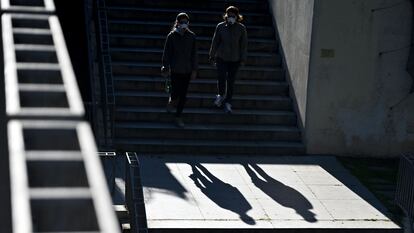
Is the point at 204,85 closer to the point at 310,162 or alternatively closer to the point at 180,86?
the point at 180,86

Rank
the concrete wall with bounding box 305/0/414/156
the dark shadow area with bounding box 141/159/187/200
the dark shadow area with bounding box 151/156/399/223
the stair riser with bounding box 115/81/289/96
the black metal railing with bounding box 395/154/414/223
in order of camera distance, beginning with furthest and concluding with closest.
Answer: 1. the stair riser with bounding box 115/81/289/96
2. the concrete wall with bounding box 305/0/414/156
3. the dark shadow area with bounding box 151/156/399/223
4. the dark shadow area with bounding box 141/159/187/200
5. the black metal railing with bounding box 395/154/414/223

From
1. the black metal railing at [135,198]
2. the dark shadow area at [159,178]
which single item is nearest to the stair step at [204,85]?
the dark shadow area at [159,178]

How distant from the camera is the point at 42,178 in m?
2.73

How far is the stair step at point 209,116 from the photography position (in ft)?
38.2

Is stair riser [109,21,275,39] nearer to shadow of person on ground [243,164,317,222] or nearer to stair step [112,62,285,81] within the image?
stair step [112,62,285,81]

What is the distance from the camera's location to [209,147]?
11.2 metres

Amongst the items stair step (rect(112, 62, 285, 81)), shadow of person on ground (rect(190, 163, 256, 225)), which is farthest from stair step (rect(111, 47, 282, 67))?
shadow of person on ground (rect(190, 163, 256, 225))

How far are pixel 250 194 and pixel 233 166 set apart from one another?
4.10 feet

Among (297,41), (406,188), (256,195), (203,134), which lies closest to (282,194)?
(256,195)

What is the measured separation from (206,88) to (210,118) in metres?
0.78

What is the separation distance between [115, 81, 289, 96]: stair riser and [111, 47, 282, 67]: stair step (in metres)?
0.62

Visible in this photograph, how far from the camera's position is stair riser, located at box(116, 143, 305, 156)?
1104 centimetres

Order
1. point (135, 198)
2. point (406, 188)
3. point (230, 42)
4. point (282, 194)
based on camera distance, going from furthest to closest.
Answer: point (230, 42) < point (282, 194) < point (406, 188) < point (135, 198)

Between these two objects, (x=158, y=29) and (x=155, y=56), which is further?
(x=158, y=29)
